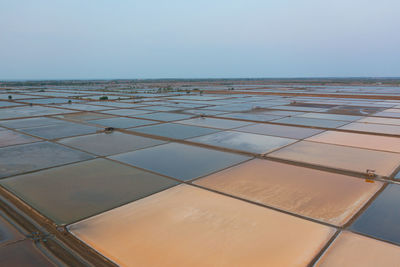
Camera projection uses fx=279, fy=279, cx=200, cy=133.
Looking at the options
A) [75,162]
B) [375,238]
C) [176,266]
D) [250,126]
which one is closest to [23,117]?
[75,162]

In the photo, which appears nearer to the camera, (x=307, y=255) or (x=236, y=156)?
(x=307, y=255)

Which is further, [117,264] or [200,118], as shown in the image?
[200,118]

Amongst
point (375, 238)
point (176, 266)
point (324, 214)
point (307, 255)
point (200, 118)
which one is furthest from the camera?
point (200, 118)

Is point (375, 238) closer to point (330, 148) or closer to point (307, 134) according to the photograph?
point (330, 148)

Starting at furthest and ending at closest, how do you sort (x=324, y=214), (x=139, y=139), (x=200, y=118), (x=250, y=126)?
(x=200, y=118) < (x=250, y=126) < (x=139, y=139) < (x=324, y=214)

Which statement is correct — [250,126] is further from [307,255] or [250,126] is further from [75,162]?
[307,255]

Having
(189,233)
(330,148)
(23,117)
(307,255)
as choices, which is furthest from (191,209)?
(23,117)
